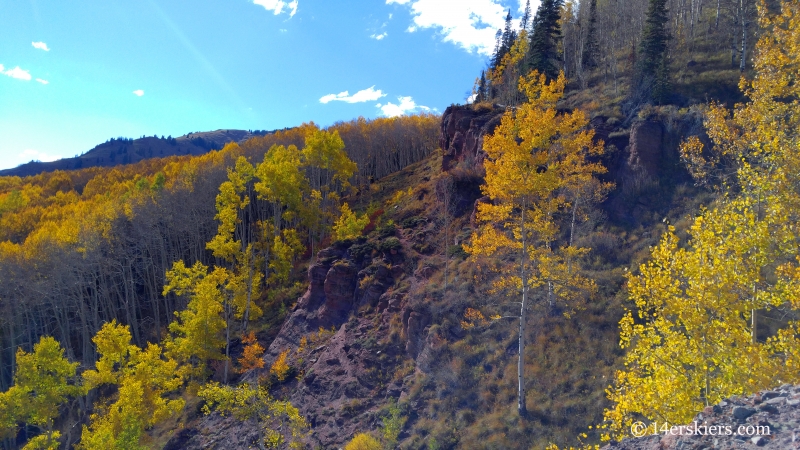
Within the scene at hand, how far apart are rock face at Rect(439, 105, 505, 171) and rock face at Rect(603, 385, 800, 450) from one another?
25.0 metres

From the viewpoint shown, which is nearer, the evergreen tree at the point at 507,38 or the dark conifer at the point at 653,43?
the dark conifer at the point at 653,43

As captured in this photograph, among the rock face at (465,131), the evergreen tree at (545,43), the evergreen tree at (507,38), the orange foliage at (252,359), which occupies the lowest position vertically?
the orange foliage at (252,359)

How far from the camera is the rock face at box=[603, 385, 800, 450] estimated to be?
5495mm

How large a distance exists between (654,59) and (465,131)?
13589mm

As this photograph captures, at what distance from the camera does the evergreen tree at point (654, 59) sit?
2609 cm

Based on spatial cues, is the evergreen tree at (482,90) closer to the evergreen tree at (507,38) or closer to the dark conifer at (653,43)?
the evergreen tree at (507,38)

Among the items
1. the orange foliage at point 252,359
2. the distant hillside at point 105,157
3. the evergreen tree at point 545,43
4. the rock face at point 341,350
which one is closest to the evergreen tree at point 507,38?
the evergreen tree at point 545,43

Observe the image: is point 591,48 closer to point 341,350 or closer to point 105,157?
point 341,350

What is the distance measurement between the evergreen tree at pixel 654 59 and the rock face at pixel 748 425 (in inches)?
983

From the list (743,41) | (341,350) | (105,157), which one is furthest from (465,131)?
(105,157)

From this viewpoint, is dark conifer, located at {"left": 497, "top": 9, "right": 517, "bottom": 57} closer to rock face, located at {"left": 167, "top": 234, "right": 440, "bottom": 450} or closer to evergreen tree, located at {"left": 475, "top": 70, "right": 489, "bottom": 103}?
evergreen tree, located at {"left": 475, "top": 70, "right": 489, "bottom": 103}

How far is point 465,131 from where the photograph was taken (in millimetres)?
34219

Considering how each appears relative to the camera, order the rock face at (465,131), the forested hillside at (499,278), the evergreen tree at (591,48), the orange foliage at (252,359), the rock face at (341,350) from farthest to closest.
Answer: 1. the evergreen tree at (591,48)
2. the rock face at (465,131)
3. the orange foliage at (252,359)
4. the rock face at (341,350)
5. the forested hillside at (499,278)

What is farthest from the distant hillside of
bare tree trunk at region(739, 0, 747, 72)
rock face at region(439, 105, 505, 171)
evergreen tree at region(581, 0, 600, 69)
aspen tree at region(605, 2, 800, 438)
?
aspen tree at region(605, 2, 800, 438)
